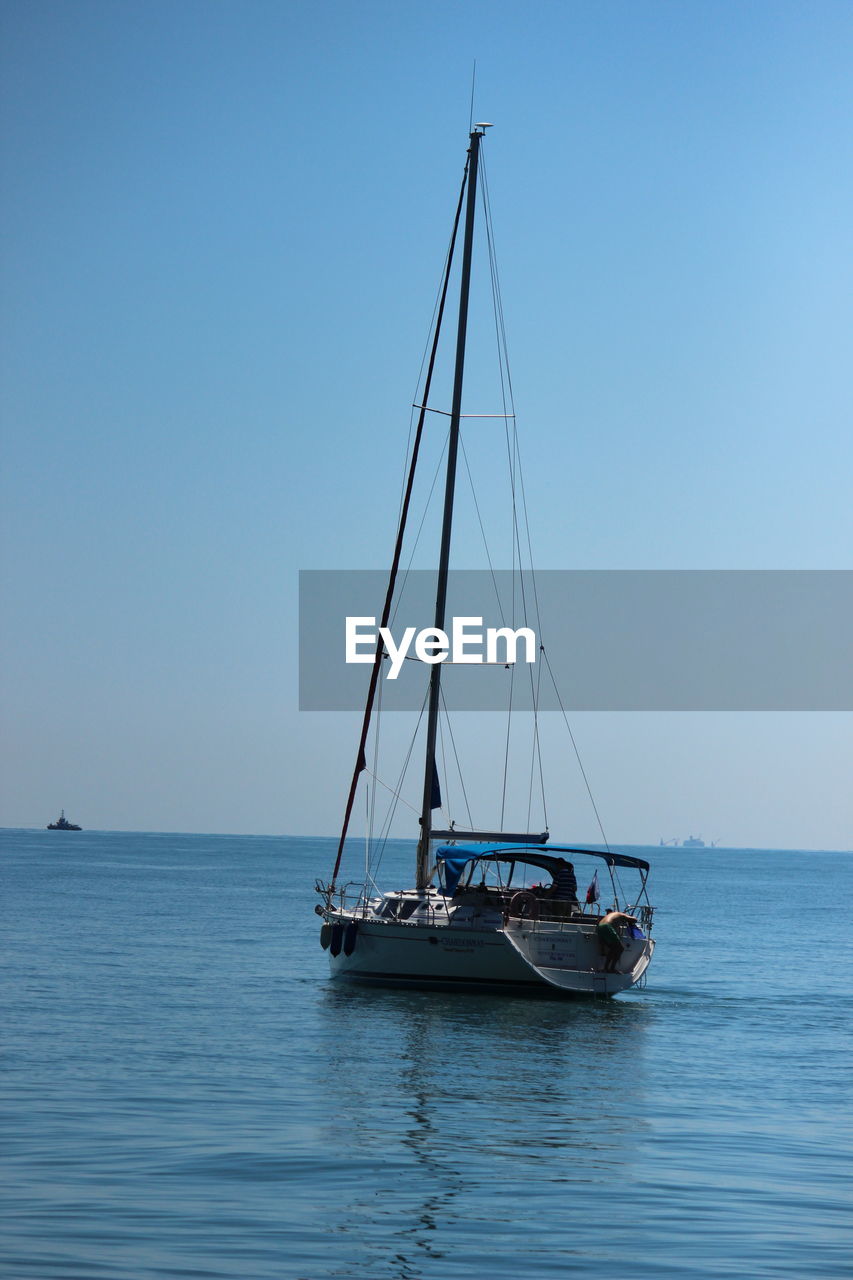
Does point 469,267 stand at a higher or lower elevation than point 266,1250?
higher

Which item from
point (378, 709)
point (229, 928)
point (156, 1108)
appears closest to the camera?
point (156, 1108)

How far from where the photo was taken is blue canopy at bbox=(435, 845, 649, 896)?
3800 cm

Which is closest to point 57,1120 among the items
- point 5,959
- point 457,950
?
point 457,950

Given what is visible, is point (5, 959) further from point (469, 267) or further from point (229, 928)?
point (469, 267)

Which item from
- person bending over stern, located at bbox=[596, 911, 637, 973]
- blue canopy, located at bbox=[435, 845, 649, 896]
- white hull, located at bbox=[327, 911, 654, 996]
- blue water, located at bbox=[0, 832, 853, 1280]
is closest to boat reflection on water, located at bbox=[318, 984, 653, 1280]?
→ blue water, located at bbox=[0, 832, 853, 1280]

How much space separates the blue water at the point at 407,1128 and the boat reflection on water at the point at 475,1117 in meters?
0.07

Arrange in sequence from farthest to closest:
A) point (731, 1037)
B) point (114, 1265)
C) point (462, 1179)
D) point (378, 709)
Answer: point (378, 709)
point (731, 1037)
point (462, 1179)
point (114, 1265)

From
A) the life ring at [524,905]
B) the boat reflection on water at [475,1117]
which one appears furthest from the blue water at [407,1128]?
the life ring at [524,905]

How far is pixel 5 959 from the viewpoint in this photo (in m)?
47.8

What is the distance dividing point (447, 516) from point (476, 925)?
1207cm

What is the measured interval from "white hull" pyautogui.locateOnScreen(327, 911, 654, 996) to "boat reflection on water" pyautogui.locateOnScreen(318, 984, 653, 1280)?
76cm

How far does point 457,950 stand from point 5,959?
18785mm

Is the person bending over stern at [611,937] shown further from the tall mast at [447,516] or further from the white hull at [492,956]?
the tall mast at [447,516]

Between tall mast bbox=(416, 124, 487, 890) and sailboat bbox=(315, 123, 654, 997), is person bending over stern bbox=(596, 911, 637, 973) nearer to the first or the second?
sailboat bbox=(315, 123, 654, 997)
